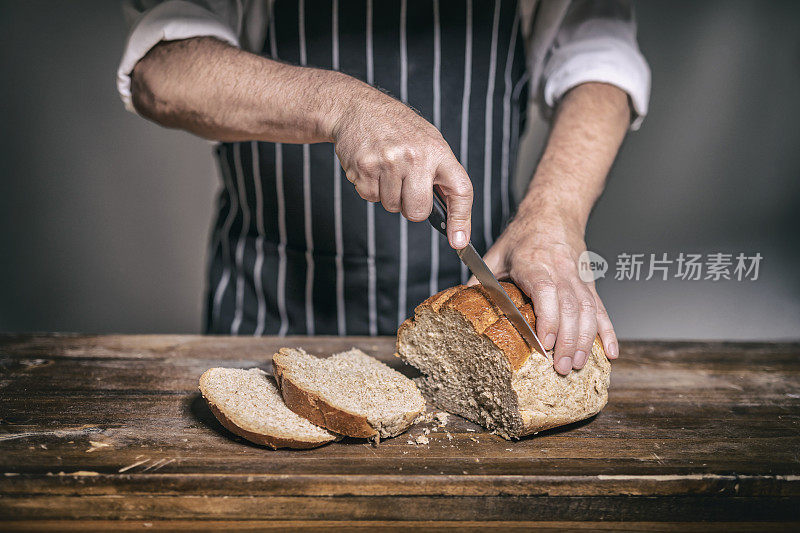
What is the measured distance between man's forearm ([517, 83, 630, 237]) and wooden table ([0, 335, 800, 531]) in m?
0.64

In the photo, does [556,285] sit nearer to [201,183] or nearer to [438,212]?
[438,212]

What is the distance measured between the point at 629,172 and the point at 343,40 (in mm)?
1353

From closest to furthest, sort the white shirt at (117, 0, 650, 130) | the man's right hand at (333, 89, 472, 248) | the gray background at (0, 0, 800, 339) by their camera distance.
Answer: the man's right hand at (333, 89, 472, 248) → the white shirt at (117, 0, 650, 130) → the gray background at (0, 0, 800, 339)

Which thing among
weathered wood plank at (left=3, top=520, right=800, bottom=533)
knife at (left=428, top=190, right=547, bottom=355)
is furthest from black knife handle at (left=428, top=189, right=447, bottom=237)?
weathered wood plank at (left=3, top=520, right=800, bottom=533)

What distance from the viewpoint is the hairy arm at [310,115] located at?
4.31 feet

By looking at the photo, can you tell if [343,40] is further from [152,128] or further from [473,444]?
[152,128]

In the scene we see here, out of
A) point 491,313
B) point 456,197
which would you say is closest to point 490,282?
point 491,313

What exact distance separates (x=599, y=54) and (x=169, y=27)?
1.45m

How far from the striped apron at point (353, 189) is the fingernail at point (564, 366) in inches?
29.3

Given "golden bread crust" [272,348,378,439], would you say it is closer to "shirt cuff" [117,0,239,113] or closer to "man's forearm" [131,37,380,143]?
"man's forearm" [131,37,380,143]

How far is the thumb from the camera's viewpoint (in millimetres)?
1314

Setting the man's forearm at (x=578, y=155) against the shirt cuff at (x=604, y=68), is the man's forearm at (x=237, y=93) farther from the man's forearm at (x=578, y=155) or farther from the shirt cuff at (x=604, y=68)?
the shirt cuff at (x=604, y=68)

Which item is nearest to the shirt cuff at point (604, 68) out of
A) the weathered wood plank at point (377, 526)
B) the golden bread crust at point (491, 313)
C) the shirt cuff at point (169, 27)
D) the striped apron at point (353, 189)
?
the striped apron at point (353, 189)

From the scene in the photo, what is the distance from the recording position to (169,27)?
1.66m
